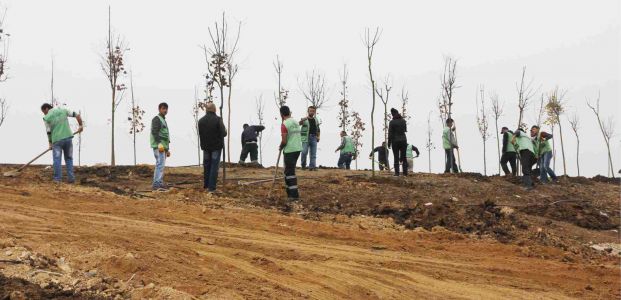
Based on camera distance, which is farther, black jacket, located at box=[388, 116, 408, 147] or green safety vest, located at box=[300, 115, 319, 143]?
green safety vest, located at box=[300, 115, 319, 143]

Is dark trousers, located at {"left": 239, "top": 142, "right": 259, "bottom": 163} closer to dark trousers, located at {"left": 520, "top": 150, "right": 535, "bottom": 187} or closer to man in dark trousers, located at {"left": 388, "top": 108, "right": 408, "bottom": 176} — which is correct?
man in dark trousers, located at {"left": 388, "top": 108, "right": 408, "bottom": 176}

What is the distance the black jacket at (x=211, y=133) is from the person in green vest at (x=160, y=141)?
2.40ft

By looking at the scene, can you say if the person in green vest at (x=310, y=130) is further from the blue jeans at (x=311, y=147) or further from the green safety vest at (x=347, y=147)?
the green safety vest at (x=347, y=147)

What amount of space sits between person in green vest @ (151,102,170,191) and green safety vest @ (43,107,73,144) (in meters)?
2.03

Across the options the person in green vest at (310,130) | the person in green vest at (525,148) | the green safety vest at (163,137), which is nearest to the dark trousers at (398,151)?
the person in green vest at (310,130)

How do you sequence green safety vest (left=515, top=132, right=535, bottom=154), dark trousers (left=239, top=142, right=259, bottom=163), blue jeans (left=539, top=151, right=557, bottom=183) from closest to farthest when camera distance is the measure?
1. green safety vest (left=515, top=132, right=535, bottom=154)
2. blue jeans (left=539, top=151, right=557, bottom=183)
3. dark trousers (left=239, top=142, right=259, bottom=163)

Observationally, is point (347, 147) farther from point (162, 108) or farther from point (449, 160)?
point (162, 108)

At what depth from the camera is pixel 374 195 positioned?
1093 cm

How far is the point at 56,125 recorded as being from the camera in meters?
10.8

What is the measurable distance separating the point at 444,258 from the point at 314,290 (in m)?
2.40

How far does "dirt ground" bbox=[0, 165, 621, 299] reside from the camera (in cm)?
488

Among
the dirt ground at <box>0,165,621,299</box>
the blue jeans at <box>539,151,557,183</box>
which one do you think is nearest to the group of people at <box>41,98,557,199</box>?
the dirt ground at <box>0,165,621,299</box>

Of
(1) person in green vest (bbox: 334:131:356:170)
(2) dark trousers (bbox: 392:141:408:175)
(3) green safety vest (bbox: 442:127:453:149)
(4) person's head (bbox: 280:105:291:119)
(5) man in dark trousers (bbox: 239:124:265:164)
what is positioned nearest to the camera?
(4) person's head (bbox: 280:105:291:119)

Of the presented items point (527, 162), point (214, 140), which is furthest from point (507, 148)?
point (214, 140)
